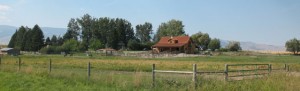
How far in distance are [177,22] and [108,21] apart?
99.3 ft

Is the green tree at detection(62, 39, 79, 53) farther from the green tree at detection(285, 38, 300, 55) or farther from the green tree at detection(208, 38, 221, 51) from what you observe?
the green tree at detection(285, 38, 300, 55)

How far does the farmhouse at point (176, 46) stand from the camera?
12556 cm

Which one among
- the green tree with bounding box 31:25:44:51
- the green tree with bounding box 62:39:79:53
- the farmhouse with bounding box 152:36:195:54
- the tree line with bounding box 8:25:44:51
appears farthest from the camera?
the tree line with bounding box 8:25:44:51

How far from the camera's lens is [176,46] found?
12550 cm

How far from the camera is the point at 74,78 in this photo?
19.8m

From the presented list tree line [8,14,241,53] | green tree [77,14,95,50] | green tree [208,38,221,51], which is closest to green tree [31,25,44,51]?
tree line [8,14,241,53]

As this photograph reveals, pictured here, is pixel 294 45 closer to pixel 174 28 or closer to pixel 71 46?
pixel 174 28

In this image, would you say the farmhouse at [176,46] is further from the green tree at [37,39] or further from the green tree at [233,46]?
the green tree at [37,39]

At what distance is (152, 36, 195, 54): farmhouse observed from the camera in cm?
12556

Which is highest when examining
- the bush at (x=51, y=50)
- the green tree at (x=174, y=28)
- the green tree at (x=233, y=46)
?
the green tree at (x=174, y=28)

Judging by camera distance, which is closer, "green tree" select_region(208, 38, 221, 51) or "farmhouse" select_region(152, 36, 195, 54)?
"farmhouse" select_region(152, 36, 195, 54)

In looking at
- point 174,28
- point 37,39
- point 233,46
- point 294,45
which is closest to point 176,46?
point 174,28

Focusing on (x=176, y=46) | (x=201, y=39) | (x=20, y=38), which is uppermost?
(x=20, y=38)

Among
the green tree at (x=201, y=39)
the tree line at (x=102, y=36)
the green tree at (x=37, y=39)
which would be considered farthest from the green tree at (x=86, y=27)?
the green tree at (x=201, y=39)
